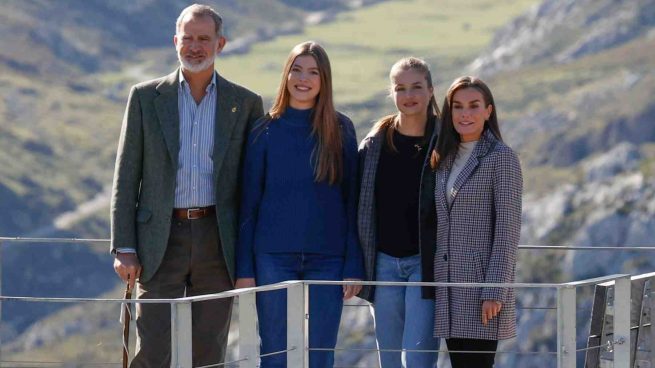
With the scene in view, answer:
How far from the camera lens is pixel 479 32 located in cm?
19700

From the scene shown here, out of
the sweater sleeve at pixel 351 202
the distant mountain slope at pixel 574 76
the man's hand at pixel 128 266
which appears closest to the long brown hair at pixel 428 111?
the sweater sleeve at pixel 351 202

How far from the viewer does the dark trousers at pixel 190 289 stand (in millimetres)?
8547

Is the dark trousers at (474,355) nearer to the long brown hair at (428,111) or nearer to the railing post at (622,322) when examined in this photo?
the railing post at (622,322)

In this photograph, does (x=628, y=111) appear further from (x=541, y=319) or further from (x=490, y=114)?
(x=490, y=114)

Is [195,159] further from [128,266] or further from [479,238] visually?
[479,238]

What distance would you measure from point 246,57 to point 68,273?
47502mm

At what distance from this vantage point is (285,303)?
27.3 feet

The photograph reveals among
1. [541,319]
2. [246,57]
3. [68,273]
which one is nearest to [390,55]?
[246,57]

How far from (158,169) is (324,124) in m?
1.01

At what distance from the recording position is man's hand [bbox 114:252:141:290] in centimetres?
853

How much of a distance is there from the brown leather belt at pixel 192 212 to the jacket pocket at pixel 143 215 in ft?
0.50

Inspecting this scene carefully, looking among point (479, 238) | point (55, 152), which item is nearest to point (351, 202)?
point (479, 238)

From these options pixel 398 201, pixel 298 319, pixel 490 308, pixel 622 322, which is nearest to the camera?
pixel 298 319

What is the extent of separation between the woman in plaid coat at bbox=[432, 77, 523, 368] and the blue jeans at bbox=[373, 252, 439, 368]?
11 cm
